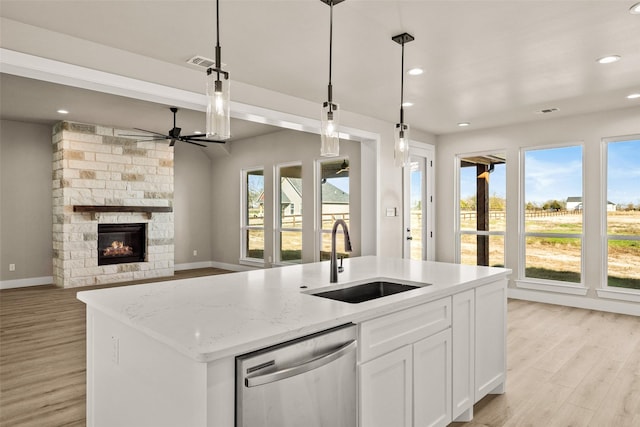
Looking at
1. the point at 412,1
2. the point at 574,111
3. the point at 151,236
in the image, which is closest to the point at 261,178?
the point at 151,236

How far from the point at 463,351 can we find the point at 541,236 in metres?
4.16

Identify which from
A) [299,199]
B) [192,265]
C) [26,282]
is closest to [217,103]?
[299,199]

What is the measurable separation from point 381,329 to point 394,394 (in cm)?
33

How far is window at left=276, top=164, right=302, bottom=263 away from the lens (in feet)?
24.5

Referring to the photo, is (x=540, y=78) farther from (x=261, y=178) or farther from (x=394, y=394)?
(x=261, y=178)

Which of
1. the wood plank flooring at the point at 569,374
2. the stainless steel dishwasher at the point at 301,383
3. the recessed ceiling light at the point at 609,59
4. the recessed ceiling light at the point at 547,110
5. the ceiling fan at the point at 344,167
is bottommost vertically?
the wood plank flooring at the point at 569,374

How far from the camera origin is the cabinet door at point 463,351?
227 centimetres

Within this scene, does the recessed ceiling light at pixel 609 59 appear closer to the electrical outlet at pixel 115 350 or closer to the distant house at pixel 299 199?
the distant house at pixel 299 199

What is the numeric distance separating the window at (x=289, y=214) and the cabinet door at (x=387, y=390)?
5508 mm

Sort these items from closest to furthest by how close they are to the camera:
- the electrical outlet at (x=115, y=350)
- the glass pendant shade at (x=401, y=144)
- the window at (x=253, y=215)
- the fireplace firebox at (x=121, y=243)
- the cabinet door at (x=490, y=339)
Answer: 1. the electrical outlet at (x=115, y=350)
2. the cabinet door at (x=490, y=339)
3. the glass pendant shade at (x=401, y=144)
4. the fireplace firebox at (x=121, y=243)
5. the window at (x=253, y=215)

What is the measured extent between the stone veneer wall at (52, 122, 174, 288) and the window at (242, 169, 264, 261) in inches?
59.5

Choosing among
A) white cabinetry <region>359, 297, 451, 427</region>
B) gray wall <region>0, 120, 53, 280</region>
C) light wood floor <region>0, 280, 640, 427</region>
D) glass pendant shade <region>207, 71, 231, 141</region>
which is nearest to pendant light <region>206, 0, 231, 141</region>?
glass pendant shade <region>207, 71, 231, 141</region>

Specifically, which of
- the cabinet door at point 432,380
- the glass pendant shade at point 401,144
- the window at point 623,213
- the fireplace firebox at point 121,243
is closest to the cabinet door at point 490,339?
the cabinet door at point 432,380

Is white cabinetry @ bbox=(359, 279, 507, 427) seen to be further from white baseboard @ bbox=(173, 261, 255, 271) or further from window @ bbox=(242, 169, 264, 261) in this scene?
white baseboard @ bbox=(173, 261, 255, 271)
